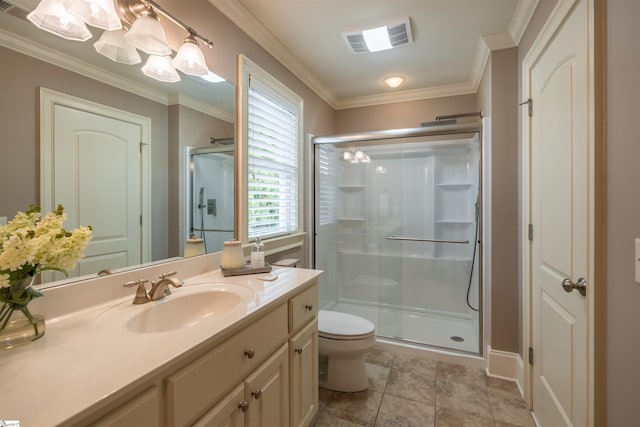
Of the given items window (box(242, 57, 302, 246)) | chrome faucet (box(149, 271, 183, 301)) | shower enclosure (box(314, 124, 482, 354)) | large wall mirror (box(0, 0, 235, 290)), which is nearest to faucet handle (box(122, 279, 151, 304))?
chrome faucet (box(149, 271, 183, 301))

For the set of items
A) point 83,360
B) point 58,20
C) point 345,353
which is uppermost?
point 58,20

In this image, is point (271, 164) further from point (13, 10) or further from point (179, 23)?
point (13, 10)

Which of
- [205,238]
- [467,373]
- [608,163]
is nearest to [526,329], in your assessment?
[467,373]

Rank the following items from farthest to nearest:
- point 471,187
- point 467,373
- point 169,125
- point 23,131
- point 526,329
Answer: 1. point 471,187
2. point 467,373
3. point 526,329
4. point 169,125
5. point 23,131

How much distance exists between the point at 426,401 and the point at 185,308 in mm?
1588

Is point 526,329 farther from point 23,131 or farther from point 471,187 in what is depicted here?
point 23,131

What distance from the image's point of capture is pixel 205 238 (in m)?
1.58

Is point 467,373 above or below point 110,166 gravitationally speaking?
below

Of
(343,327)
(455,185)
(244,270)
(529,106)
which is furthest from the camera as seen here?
(455,185)

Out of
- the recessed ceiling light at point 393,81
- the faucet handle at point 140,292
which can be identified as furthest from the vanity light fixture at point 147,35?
the recessed ceiling light at point 393,81

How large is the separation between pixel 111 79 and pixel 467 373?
2763mm

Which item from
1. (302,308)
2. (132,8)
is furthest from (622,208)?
(132,8)

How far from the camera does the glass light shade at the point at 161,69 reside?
1.28m

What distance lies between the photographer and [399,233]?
304 cm
